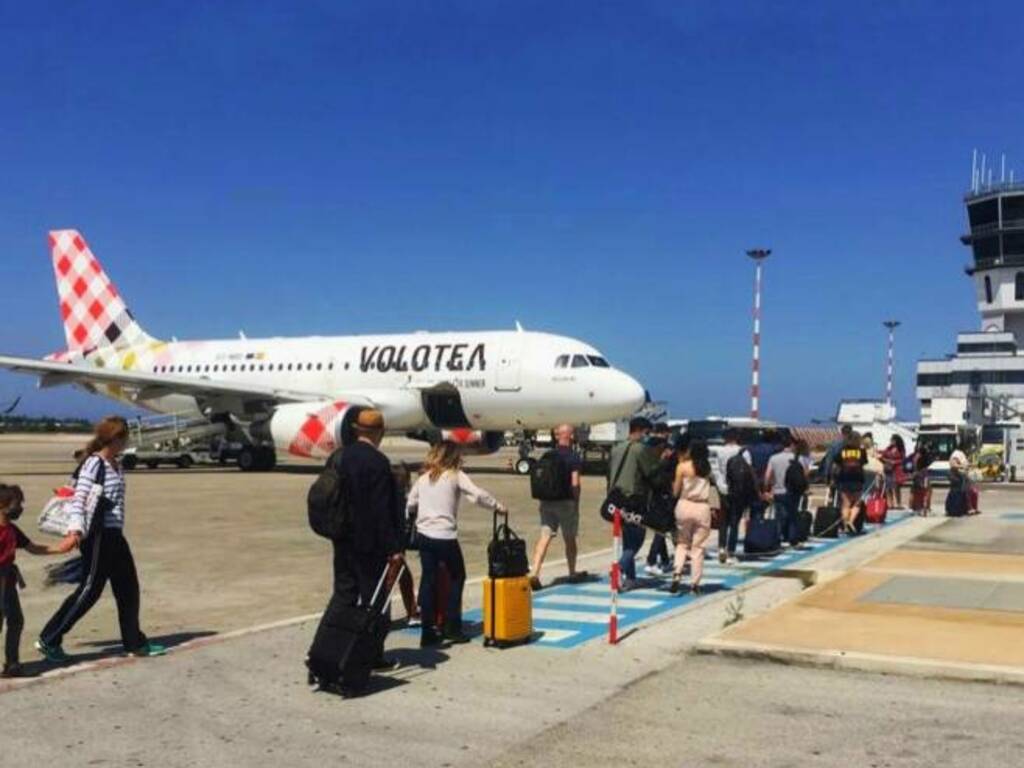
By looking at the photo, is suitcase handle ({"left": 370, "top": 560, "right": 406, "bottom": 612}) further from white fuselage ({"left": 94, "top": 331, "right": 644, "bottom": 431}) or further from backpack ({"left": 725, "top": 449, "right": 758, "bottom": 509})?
white fuselage ({"left": 94, "top": 331, "right": 644, "bottom": 431})

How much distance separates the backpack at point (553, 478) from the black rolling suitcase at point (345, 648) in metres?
3.50

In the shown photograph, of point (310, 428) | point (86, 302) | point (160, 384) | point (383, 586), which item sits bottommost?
point (383, 586)

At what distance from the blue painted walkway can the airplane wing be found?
1716cm

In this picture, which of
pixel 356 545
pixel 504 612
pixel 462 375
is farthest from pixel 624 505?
pixel 462 375

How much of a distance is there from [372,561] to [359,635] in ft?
1.76

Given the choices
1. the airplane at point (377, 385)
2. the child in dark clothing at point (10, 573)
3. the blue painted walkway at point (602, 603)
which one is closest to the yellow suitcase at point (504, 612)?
the blue painted walkway at point (602, 603)

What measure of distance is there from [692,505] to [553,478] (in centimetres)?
142

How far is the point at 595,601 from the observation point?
9.46m

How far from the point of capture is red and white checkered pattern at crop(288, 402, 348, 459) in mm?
25203

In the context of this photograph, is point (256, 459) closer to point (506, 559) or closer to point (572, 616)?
point (572, 616)

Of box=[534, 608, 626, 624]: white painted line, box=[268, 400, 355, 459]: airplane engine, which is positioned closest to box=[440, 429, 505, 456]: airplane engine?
box=[268, 400, 355, 459]: airplane engine

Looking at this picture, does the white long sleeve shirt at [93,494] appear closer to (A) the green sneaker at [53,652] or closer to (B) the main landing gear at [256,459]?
(A) the green sneaker at [53,652]

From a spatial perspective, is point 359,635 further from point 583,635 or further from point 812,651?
point 812,651

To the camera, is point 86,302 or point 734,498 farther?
point 86,302
